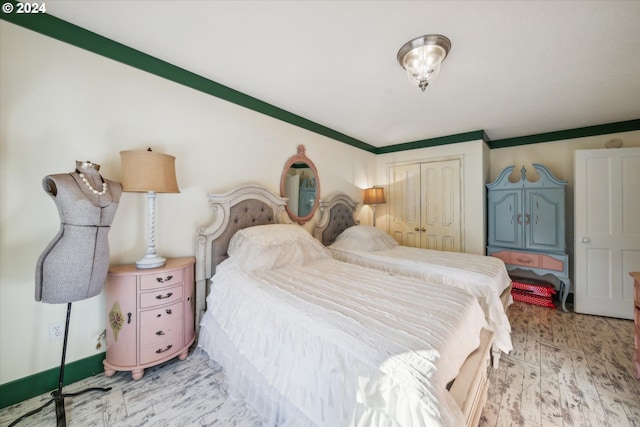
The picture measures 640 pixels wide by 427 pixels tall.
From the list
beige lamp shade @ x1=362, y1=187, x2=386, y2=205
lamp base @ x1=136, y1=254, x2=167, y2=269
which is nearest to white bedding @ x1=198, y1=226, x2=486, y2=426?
lamp base @ x1=136, y1=254, x2=167, y2=269

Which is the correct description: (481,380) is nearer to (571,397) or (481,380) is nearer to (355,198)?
(571,397)

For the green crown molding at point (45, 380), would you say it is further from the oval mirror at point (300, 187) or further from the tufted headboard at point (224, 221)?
the oval mirror at point (300, 187)

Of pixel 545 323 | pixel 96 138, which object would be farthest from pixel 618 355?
pixel 96 138

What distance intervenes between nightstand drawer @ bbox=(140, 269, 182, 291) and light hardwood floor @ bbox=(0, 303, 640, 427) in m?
0.67

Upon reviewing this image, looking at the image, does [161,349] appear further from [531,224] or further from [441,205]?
[531,224]

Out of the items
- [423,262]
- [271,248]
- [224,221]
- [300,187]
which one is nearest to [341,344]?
[271,248]

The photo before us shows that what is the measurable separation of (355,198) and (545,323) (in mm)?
2844

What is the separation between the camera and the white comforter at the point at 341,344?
877mm

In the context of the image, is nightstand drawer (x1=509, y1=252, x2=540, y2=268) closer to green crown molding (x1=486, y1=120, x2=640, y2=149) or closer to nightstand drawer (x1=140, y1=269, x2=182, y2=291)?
green crown molding (x1=486, y1=120, x2=640, y2=149)

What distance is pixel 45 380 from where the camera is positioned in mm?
1523

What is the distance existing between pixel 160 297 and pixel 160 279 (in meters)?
0.13

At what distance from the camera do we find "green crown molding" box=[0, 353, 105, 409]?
1.42 meters

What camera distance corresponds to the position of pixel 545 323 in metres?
2.67

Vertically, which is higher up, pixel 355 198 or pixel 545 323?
pixel 355 198
